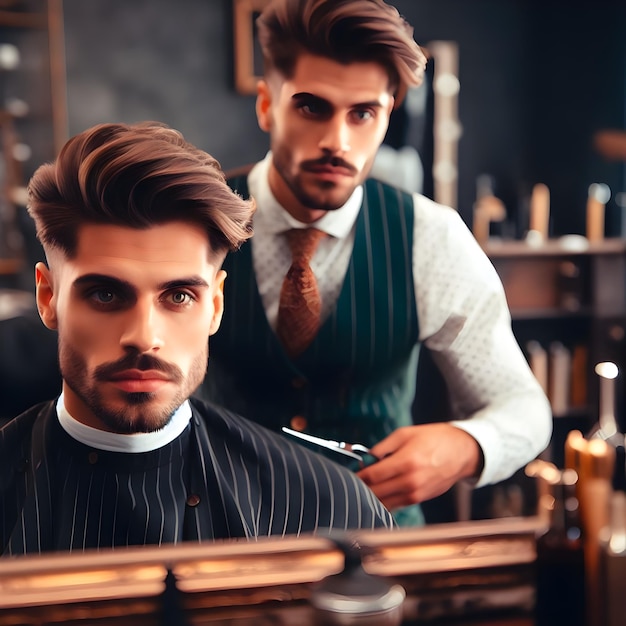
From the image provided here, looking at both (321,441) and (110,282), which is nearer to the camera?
(110,282)

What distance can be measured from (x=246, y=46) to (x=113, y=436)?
0.70m

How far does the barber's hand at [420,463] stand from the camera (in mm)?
1446

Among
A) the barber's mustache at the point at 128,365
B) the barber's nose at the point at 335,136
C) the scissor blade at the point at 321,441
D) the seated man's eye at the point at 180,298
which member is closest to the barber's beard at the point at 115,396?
the barber's mustache at the point at 128,365

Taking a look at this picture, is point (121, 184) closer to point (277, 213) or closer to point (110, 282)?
point (110, 282)

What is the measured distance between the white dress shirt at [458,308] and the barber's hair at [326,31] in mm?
187

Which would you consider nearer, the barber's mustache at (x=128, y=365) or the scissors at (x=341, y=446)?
the barber's mustache at (x=128, y=365)

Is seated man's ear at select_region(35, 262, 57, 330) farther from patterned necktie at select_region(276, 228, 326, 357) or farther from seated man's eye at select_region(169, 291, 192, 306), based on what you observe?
patterned necktie at select_region(276, 228, 326, 357)

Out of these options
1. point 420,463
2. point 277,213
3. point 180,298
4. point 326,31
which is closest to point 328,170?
point 277,213

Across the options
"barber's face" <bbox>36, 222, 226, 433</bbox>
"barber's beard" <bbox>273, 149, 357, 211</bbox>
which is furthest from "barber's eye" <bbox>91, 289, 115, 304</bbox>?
"barber's beard" <bbox>273, 149, 357, 211</bbox>

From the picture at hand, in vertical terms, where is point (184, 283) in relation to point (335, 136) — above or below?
below

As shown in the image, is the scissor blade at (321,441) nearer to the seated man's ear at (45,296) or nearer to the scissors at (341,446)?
the scissors at (341,446)

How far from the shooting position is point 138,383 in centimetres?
131

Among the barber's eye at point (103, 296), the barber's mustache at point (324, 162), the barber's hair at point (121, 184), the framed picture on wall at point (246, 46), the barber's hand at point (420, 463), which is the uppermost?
the framed picture on wall at point (246, 46)

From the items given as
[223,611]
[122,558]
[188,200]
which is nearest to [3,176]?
[188,200]
